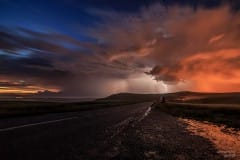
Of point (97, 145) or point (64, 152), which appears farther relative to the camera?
point (97, 145)

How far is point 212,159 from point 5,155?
595 centimetres

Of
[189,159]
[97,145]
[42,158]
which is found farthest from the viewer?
[97,145]

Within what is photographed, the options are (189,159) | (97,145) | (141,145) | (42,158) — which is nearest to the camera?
(42,158)

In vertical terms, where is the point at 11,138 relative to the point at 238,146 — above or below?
above

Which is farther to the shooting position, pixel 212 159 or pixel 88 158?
pixel 212 159

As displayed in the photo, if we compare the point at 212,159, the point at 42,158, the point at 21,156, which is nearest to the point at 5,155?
the point at 21,156

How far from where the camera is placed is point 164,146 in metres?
8.63

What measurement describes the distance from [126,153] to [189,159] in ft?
6.33

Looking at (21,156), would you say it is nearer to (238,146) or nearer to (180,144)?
(180,144)

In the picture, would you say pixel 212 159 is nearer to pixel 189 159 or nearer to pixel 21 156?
pixel 189 159

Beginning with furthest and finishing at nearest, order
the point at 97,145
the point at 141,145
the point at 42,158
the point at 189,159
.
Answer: the point at 141,145, the point at 97,145, the point at 189,159, the point at 42,158

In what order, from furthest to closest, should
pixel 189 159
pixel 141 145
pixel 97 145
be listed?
pixel 141 145 < pixel 97 145 < pixel 189 159

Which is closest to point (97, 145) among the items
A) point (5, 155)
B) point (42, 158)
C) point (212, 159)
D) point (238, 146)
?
Answer: point (42, 158)

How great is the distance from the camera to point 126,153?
23.6 feet
